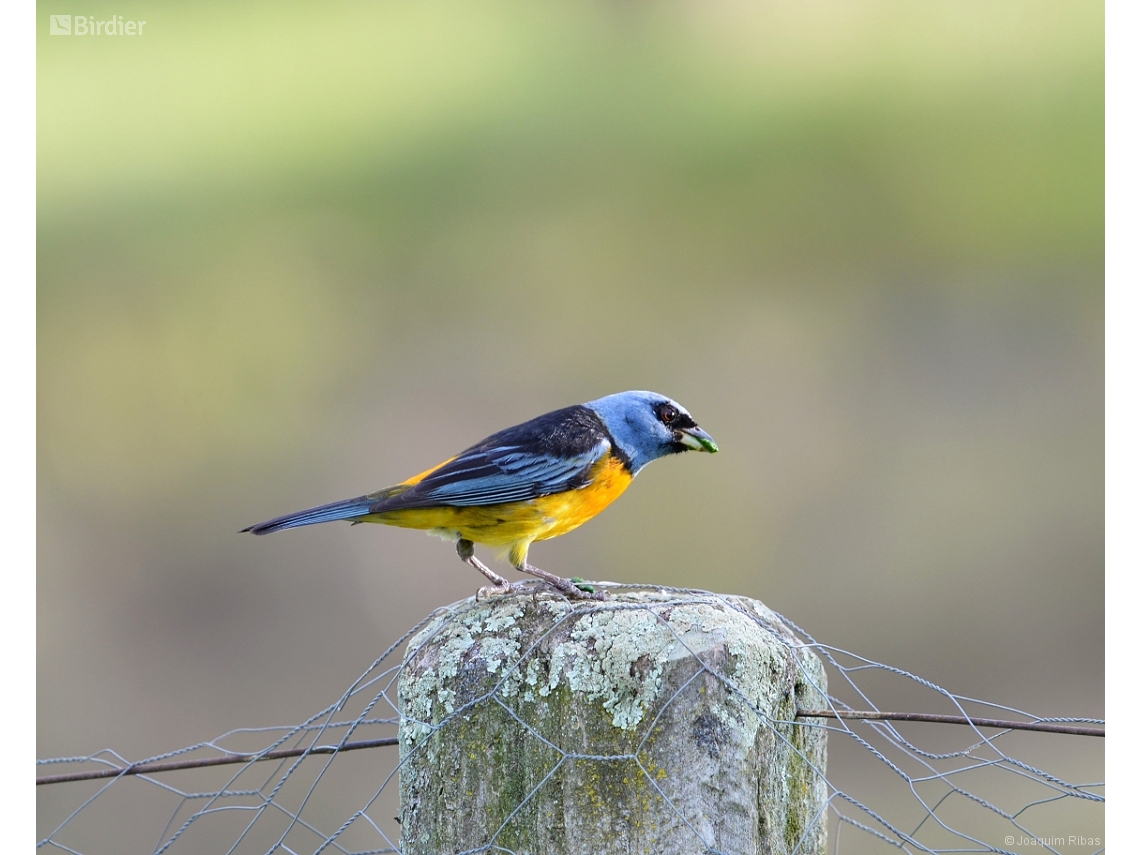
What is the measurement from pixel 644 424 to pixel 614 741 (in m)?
2.55

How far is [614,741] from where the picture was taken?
2102mm

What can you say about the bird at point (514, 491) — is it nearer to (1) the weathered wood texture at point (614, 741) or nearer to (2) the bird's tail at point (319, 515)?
(2) the bird's tail at point (319, 515)

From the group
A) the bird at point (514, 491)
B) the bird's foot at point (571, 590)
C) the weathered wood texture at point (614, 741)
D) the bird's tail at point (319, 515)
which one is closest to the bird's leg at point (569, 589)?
the bird's foot at point (571, 590)

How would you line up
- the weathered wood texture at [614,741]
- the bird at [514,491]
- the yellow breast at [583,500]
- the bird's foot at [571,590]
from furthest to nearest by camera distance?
1. the yellow breast at [583,500]
2. the bird at [514,491]
3. the bird's foot at [571,590]
4. the weathered wood texture at [614,741]

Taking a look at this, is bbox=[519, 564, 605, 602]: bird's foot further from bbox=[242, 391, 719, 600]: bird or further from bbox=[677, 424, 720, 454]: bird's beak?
bbox=[677, 424, 720, 454]: bird's beak

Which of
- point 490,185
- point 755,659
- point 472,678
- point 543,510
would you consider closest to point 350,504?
point 543,510

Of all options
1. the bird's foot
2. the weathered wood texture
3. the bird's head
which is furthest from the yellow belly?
the weathered wood texture

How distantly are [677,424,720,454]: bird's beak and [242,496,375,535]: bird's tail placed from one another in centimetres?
151

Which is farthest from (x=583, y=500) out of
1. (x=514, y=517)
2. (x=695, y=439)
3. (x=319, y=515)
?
(x=319, y=515)

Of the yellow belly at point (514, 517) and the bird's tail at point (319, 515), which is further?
the yellow belly at point (514, 517)

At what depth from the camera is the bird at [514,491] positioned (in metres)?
3.98

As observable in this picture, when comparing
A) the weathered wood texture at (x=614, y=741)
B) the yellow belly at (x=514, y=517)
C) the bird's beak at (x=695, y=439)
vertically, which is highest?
the bird's beak at (x=695, y=439)

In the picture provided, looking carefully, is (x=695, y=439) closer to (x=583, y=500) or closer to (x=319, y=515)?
(x=583, y=500)

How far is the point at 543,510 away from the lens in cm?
413
